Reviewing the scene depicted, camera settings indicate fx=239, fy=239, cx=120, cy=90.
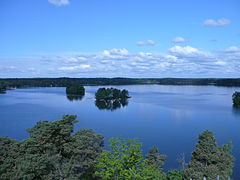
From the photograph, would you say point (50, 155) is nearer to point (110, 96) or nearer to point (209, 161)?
point (209, 161)

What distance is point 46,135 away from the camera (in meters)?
6.36

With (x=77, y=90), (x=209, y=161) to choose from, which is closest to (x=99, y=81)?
(x=77, y=90)

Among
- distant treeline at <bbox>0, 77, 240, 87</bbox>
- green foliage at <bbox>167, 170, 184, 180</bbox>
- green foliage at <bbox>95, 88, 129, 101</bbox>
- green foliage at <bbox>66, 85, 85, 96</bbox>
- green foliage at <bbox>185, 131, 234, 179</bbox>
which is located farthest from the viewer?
distant treeline at <bbox>0, 77, 240, 87</bbox>

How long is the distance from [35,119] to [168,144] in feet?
39.3

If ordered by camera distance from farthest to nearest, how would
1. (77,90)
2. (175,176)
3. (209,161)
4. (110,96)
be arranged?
(77,90), (110,96), (209,161), (175,176)

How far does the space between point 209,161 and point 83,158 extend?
398cm

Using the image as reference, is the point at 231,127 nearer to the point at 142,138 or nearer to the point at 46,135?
the point at 142,138

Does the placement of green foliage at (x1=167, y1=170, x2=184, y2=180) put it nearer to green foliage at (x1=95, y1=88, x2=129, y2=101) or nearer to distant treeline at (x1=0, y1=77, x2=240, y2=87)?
green foliage at (x1=95, y1=88, x2=129, y2=101)

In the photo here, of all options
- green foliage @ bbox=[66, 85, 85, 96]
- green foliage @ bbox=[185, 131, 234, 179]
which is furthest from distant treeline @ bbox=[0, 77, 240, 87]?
green foliage @ bbox=[185, 131, 234, 179]

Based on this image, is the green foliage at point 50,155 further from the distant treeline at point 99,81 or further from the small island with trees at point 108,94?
the distant treeline at point 99,81

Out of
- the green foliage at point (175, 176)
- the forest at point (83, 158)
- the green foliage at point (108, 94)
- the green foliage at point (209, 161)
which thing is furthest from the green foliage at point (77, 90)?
the green foliage at point (175, 176)

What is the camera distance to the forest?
427 centimetres

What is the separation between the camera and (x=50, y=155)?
600cm

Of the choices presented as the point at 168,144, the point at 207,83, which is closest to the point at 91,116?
the point at 168,144
